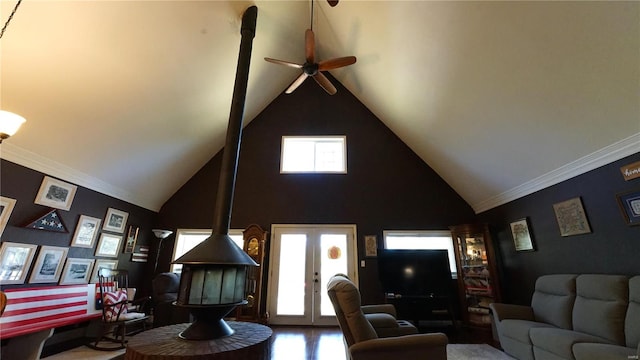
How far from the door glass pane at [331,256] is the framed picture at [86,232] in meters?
4.17

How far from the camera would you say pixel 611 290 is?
2.72 metres

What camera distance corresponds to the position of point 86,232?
4.17m

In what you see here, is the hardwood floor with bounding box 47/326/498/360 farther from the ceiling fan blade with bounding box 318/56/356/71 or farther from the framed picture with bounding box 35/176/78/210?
the ceiling fan blade with bounding box 318/56/356/71

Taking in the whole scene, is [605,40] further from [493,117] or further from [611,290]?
[611,290]

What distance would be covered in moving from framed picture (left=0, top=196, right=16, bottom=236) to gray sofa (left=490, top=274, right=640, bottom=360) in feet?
21.5

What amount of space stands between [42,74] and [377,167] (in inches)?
225

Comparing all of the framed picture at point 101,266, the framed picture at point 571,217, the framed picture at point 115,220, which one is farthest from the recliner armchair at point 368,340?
the framed picture at point 115,220

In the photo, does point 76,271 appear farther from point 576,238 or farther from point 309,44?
point 576,238

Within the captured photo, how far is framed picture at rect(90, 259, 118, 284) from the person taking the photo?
14.0 feet

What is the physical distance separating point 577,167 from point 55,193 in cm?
747

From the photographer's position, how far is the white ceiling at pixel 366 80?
2.62m

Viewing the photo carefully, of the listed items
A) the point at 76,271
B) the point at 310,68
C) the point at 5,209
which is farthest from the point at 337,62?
the point at 76,271

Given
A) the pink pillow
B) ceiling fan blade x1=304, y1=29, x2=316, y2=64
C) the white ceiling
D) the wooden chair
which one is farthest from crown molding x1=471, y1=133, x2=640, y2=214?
the pink pillow

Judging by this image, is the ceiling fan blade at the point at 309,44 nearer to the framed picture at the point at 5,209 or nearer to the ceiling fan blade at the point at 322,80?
the ceiling fan blade at the point at 322,80
